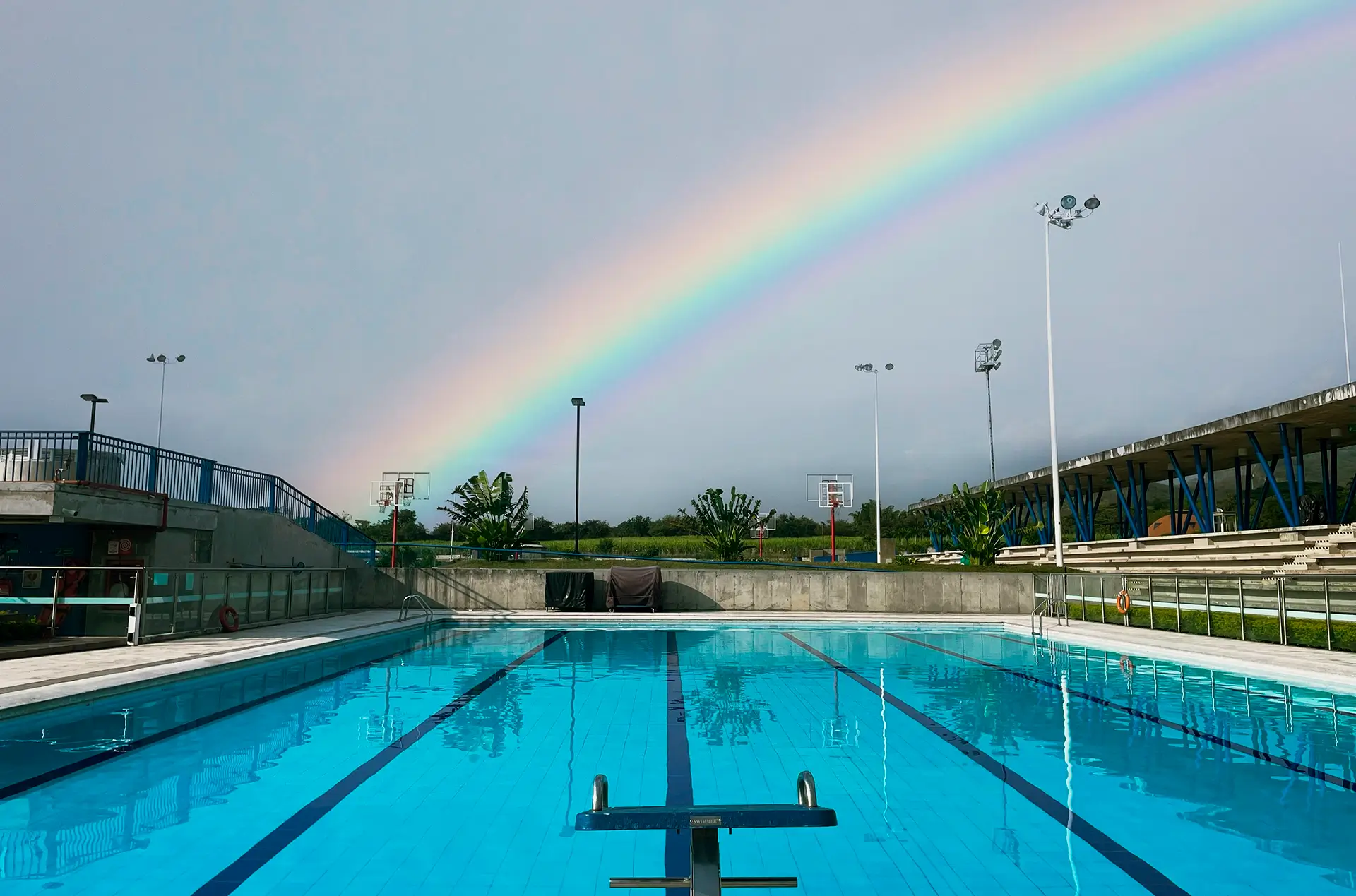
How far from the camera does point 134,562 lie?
17.1 m

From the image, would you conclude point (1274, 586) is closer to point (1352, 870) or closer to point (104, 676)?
point (1352, 870)

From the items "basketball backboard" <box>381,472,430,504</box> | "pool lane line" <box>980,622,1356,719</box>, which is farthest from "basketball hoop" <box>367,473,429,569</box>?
"pool lane line" <box>980,622,1356,719</box>

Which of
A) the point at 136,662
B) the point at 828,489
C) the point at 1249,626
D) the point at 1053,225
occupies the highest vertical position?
the point at 1053,225

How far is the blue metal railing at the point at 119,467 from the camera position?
632 inches

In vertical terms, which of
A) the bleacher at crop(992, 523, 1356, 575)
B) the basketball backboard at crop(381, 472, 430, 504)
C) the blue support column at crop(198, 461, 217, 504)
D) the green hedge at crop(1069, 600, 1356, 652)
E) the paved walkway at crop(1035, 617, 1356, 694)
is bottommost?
the paved walkway at crop(1035, 617, 1356, 694)

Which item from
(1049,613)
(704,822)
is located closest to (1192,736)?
(704,822)

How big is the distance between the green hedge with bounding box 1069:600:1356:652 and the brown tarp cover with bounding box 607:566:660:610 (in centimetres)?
1143

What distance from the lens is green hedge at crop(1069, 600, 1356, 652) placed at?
13742mm

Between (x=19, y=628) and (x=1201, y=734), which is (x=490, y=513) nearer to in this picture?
(x=19, y=628)

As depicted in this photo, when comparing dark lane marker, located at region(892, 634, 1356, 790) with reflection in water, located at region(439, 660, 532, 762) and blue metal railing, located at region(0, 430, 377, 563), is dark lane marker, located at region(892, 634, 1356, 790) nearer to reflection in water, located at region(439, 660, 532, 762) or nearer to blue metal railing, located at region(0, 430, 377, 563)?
reflection in water, located at region(439, 660, 532, 762)

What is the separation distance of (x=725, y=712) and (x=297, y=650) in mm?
7916

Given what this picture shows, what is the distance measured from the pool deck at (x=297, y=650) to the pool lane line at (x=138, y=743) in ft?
4.26

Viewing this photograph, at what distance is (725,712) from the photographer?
34.1 feet

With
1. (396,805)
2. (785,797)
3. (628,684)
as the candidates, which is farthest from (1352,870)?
(628,684)
